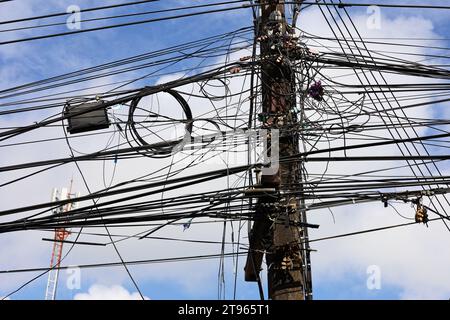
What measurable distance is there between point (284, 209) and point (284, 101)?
1.37m

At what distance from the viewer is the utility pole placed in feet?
21.7

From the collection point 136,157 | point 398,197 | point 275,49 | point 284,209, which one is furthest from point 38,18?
point 398,197

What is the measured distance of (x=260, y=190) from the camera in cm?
659

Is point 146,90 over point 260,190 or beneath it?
over

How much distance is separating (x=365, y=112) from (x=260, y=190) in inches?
66.9

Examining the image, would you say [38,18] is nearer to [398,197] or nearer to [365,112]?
[365,112]

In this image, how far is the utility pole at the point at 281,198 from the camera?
6.62m

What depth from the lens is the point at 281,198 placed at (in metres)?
6.71
